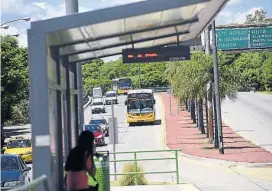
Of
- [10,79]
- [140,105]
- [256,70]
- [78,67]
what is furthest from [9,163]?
[256,70]

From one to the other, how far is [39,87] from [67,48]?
2.80m

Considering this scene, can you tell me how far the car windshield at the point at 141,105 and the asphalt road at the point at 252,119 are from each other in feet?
22.1

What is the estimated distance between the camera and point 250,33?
50156 millimetres

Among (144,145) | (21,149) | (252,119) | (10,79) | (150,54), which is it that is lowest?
(144,145)

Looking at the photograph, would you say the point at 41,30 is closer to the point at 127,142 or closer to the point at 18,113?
the point at 127,142

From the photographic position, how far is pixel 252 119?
2077 inches

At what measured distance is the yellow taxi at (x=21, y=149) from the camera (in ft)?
110

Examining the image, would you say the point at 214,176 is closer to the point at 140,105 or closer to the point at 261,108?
the point at 140,105

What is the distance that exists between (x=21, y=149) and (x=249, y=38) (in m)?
23.5

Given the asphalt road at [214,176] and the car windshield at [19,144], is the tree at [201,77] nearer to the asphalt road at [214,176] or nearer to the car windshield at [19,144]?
the asphalt road at [214,176]

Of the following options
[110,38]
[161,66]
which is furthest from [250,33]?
[161,66]

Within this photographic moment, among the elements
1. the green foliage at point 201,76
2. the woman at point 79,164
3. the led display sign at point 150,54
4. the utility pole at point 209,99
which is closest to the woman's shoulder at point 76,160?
the woman at point 79,164

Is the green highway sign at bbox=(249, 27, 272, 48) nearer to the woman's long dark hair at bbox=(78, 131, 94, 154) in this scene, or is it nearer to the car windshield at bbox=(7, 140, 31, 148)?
the car windshield at bbox=(7, 140, 31, 148)

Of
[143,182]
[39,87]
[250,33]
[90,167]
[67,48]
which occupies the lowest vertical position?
[143,182]
